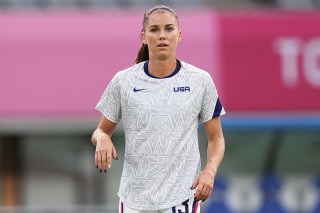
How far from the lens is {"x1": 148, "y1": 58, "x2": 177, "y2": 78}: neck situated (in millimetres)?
5781

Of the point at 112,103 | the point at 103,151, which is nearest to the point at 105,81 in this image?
the point at 112,103

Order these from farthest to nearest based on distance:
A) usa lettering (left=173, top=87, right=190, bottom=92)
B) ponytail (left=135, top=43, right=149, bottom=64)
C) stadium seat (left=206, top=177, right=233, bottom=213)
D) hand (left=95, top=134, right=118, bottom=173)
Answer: stadium seat (left=206, top=177, right=233, bottom=213)
ponytail (left=135, top=43, right=149, bottom=64)
usa lettering (left=173, top=87, right=190, bottom=92)
hand (left=95, top=134, right=118, bottom=173)

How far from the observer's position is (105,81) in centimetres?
1282

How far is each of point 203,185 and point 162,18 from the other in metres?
0.75

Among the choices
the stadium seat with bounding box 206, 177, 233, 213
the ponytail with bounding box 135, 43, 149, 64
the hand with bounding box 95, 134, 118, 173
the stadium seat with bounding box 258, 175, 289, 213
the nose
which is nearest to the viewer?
the hand with bounding box 95, 134, 118, 173

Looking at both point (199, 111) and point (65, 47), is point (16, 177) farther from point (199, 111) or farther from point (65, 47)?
point (199, 111)

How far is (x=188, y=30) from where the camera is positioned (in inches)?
509

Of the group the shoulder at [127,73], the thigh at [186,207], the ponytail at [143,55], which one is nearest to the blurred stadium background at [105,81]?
the ponytail at [143,55]

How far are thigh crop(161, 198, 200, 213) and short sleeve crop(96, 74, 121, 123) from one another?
18.8 inches

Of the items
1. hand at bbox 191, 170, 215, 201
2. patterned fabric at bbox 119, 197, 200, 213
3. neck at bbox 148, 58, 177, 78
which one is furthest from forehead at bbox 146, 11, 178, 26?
patterned fabric at bbox 119, 197, 200, 213

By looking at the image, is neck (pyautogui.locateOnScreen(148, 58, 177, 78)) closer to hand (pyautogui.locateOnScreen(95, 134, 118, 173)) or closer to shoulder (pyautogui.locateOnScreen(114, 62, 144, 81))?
shoulder (pyautogui.locateOnScreen(114, 62, 144, 81))

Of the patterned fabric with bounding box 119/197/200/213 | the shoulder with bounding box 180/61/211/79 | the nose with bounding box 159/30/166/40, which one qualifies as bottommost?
the patterned fabric with bounding box 119/197/200/213

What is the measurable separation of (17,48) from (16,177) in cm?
157

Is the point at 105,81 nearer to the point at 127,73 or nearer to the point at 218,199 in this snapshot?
the point at 218,199
